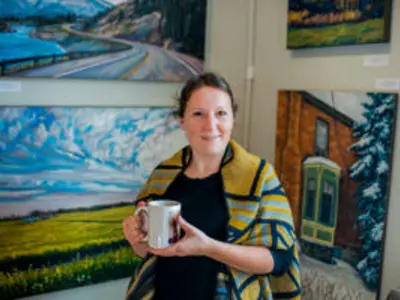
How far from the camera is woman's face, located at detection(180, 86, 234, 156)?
126 cm

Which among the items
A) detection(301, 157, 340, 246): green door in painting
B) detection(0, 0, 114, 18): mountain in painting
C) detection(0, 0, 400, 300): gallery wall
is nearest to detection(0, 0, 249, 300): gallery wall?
detection(0, 0, 400, 300): gallery wall

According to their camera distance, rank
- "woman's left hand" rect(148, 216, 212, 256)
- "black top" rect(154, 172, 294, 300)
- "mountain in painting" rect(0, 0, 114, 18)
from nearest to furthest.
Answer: "woman's left hand" rect(148, 216, 212, 256)
"black top" rect(154, 172, 294, 300)
"mountain in painting" rect(0, 0, 114, 18)

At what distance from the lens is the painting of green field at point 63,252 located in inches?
73.2

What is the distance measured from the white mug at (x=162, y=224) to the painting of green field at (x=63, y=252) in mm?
909

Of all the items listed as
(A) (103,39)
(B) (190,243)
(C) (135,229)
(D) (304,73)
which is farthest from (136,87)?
(B) (190,243)

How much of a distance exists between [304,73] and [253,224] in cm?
105

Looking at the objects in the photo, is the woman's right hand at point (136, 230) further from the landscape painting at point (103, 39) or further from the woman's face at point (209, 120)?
the landscape painting at point (103, 39)

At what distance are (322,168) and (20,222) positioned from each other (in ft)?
4.01

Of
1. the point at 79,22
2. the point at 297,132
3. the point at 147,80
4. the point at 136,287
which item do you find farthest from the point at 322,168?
the point at 79,22

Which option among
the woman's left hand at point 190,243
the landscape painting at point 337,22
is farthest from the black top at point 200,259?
the landscape painting at point 337,22

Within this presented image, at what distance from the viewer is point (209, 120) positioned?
1261 mm

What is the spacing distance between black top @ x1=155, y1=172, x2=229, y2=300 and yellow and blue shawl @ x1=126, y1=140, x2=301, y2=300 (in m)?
0.02

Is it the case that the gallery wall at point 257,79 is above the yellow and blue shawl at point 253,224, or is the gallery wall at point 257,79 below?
above

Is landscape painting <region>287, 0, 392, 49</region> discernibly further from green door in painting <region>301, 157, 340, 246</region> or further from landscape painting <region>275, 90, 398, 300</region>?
green door in painting <region>301, 157, 340, 246</region>
